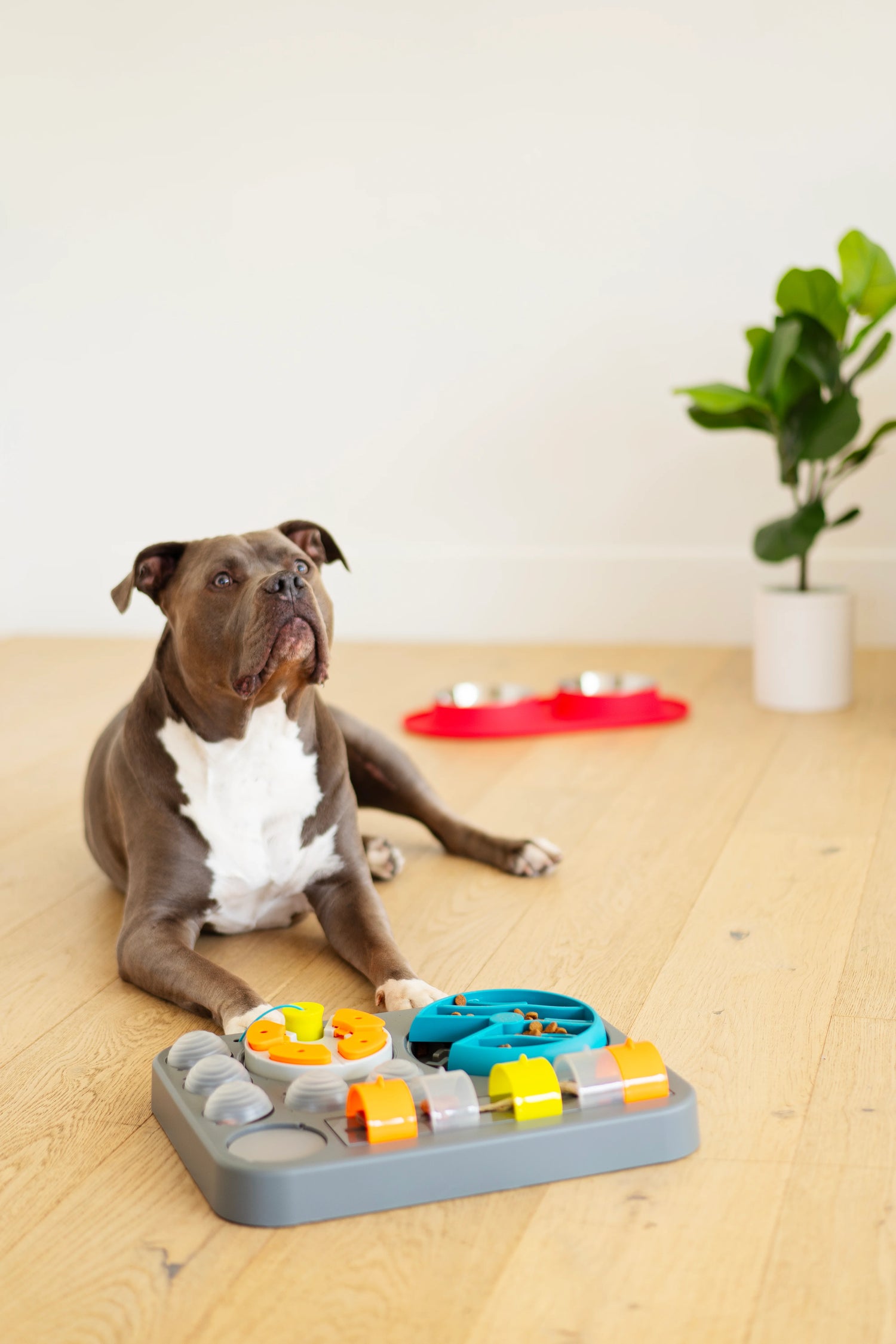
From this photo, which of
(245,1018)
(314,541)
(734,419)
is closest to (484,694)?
(734,419)

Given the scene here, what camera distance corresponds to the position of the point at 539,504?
4.71m

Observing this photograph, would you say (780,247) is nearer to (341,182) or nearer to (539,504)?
(539,504)

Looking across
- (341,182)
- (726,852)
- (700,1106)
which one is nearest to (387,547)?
(341,182)

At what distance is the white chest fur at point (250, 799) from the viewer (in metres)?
2.00

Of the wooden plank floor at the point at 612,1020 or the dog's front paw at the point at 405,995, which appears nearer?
the wooden plank floor at the point at 612,1020

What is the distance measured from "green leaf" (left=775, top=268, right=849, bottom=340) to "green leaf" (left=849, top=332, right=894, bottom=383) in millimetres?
92

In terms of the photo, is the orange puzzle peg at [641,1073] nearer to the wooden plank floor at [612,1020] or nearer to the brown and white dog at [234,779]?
the wooden plank floor at [612,1020]

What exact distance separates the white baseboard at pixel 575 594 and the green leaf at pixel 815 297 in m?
1.21

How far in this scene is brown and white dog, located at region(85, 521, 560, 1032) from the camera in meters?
1.87

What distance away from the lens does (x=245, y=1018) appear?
5.55ft

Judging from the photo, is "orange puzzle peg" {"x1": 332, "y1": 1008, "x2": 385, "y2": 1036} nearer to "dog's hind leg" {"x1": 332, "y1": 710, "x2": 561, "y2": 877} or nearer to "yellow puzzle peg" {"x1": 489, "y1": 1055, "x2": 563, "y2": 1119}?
"yellow puzzle peg" {"x1": 489, "y1": 1055, "x2": 563, "y2": 1119}

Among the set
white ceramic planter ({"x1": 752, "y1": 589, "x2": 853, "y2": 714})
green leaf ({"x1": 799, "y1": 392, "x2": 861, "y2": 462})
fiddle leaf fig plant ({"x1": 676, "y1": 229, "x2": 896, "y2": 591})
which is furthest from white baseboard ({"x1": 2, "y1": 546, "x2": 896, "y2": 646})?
green leaf ({"x1": 799, "y1": 392, "x2": 861, "y2": 462})

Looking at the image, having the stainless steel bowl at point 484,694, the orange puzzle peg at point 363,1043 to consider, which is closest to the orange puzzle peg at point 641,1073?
the orange puzzle peg at point 363,1043

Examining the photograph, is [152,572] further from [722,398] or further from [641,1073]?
[722,398]
